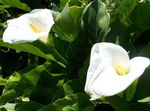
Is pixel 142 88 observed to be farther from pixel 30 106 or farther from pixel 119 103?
pixel 30 106

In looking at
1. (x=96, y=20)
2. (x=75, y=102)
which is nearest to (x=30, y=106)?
(x=75, y=102)

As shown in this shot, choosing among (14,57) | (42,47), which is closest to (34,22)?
(42,47)

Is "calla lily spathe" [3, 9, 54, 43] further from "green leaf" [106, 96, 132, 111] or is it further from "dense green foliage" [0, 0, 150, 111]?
"green leaf" [106, 96, 132, 111]

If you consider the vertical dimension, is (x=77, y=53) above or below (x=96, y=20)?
below

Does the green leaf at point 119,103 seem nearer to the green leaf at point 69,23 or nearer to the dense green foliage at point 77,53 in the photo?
the dense green foliage at point 77,53

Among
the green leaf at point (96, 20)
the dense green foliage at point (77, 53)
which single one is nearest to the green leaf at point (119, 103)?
the dense green foliage at point (77, 53)

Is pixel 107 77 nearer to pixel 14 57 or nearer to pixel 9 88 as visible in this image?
pixel 9 88
